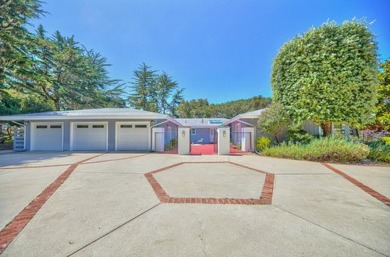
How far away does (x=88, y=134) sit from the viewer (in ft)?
40.8

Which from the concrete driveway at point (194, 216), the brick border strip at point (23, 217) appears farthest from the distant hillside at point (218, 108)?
the brick border strip at point (23, 217)

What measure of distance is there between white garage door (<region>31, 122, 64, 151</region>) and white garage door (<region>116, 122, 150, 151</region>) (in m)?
4.30

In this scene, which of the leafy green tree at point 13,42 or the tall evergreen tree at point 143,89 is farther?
the tall evergreen tree at point 143,89

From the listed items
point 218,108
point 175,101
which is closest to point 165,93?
point 175,101

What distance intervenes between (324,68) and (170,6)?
27.5 feet

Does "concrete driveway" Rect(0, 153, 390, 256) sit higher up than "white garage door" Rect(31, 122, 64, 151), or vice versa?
"white garage door" Rect(31, 122, 64, 151)

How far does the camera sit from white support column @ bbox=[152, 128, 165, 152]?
11961 mm

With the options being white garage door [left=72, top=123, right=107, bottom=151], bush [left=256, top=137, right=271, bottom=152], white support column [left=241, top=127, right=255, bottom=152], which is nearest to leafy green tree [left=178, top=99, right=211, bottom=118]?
white garage door [left=72, top=123, right=107, bottom=151]

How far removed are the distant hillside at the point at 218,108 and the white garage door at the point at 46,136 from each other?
2542 centimetres

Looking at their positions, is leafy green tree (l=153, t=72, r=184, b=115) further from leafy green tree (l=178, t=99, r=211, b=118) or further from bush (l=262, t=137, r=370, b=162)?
bush (l=262, t=137, r=370, b=162)

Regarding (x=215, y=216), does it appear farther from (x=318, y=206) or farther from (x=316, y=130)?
(x=316, y=130)

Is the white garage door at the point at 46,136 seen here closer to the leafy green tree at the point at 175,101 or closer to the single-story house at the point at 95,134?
the single-story house at the point at 95,134

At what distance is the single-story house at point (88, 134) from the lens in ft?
40.1

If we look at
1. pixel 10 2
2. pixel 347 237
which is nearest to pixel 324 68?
pixel 347 237
